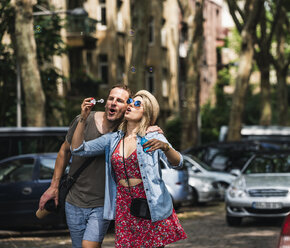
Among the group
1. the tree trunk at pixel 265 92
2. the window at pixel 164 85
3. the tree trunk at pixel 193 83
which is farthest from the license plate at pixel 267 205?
the window at pixel 164 85

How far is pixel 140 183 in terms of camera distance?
5.24 meters

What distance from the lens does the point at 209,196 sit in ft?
62.0

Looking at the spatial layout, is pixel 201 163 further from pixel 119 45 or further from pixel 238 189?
pixel 119 45

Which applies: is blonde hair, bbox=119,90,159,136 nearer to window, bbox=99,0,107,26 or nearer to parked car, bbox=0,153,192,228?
parked car, bbox=0,153,192,228

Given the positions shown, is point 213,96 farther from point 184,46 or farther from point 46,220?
point 46,220

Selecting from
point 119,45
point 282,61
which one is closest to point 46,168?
point 282,61

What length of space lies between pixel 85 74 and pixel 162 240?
30489 millimetres

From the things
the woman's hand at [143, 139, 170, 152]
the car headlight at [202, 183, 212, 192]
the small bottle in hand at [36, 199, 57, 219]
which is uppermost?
the woman's hand at [143, 139, 170, 152]

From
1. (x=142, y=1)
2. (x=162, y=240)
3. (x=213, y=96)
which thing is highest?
(x=142, y=1)

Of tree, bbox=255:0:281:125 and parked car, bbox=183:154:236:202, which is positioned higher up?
tree, bbox=255:0:281:125

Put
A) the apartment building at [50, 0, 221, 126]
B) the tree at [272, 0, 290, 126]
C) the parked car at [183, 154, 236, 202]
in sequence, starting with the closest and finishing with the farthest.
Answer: the parked car at [183, 154, 236, 202] < the tree at [272, 0, 290, 126] < the apartment building at [50, 0, 221, 126]

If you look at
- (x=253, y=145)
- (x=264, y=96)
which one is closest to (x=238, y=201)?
(x=253, y=145)

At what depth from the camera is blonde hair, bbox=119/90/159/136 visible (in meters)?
5.24

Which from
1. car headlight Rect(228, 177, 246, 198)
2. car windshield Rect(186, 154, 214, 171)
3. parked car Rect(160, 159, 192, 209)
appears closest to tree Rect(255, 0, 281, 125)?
car windshield Rect(186, 154, 214, 171)
